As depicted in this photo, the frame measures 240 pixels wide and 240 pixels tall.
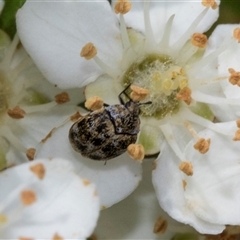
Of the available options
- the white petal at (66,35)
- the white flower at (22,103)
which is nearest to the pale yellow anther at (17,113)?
the white flower at (22,103)

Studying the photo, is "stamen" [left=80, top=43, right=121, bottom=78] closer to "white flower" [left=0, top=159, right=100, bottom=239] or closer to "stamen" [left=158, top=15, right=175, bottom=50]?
"stamen" [left=158, top=15, right=175, bottom=50]

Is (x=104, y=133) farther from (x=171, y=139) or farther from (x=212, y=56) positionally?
(x=212, y=56)

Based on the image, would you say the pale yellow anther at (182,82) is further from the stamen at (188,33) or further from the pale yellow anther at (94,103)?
the pale yellow anther at (94,103)

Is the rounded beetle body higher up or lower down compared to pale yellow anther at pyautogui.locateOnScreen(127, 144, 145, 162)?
higher up

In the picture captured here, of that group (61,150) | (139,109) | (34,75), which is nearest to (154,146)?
(139,109)

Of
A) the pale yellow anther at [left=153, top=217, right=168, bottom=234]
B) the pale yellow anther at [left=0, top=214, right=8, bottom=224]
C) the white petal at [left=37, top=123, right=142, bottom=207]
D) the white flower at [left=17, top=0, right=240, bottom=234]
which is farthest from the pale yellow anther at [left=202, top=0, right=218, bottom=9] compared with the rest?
the pale yellow anther at [left=0, top=214, right=8, bottom=224]

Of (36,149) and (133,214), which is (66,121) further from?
(133,214)

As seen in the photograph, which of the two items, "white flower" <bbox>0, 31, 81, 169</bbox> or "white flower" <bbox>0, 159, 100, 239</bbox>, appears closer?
"white flower" <bbox>0, 159, 100, 239</bbox>
